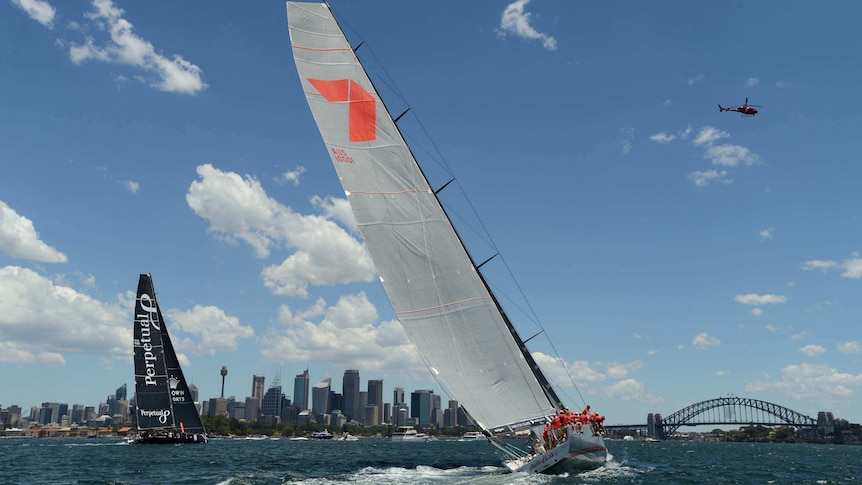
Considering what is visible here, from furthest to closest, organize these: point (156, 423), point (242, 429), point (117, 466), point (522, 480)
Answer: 1. point (242, 429)
2. point (156, 423)
3. point (117, 466)
4. point (522, 480)

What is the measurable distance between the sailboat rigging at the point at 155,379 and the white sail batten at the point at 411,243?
179ft

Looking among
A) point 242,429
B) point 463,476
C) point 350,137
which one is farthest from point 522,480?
point 242,429

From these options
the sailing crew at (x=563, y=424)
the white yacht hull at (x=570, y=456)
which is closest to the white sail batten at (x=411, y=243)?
the sailing crew at (x=563, y=424)

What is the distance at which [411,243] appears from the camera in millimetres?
25875

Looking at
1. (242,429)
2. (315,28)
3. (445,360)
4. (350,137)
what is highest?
(315,28)

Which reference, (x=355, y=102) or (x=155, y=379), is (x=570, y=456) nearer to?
(x=355, y=102)

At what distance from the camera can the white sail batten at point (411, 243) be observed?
25469mm

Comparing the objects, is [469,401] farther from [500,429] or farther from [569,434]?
[569,434]

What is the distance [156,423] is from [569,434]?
198ft

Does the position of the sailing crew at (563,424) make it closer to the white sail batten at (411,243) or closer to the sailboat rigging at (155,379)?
the white sail batten at (411,243)

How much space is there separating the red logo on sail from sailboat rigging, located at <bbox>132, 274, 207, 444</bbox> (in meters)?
54.3

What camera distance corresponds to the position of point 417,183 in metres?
26.1

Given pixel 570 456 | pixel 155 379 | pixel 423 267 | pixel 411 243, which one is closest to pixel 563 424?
pixel 570 456

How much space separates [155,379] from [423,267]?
186ft
